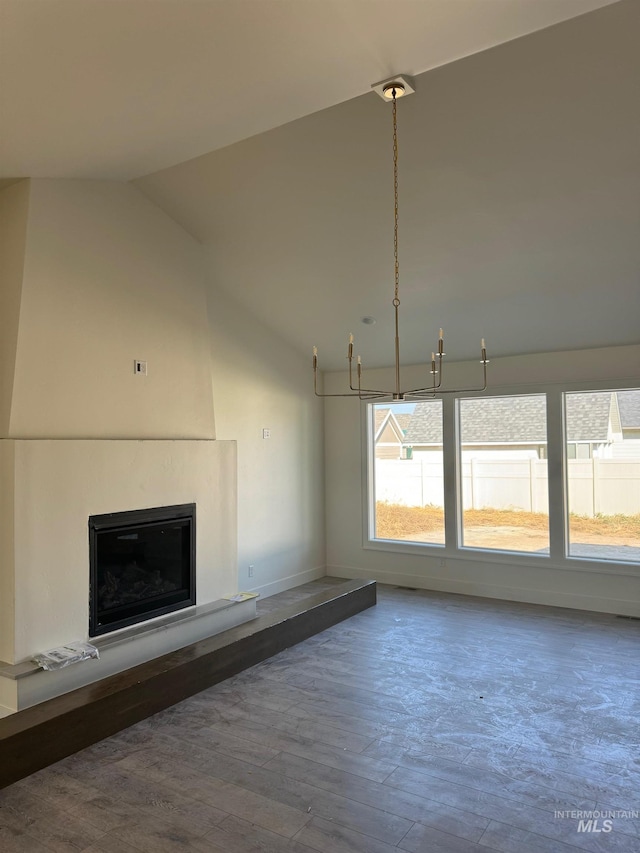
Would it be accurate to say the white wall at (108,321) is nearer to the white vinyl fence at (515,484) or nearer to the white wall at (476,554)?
the white wall at (476,554)

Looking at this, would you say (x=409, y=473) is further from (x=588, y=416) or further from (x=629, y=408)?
(x=629, y=408)

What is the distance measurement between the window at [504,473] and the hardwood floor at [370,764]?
1.61 metres

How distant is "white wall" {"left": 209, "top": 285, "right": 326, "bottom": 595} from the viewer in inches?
229

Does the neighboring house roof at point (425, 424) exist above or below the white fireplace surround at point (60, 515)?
above

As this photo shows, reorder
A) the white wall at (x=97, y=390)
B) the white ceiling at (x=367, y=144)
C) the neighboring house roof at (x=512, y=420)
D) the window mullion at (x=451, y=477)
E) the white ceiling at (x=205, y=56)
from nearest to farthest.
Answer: the white ceiling at (x=205, y=56), the white ceiling at (x=367, y=144), the white wall at (x=97, y=390), the neighboring house roof at (x=512, y=420), the window mullion at (x=451, y=477)

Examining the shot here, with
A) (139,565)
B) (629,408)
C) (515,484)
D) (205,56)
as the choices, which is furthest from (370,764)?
(629,408)

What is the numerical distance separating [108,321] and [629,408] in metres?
4.54

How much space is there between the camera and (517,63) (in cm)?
309

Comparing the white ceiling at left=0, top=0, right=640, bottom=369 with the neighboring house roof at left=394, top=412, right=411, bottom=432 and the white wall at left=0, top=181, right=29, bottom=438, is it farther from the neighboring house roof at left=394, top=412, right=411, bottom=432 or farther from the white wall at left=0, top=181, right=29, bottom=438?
the neighboring house roof at left=394, top=412, right=411, bottom=432

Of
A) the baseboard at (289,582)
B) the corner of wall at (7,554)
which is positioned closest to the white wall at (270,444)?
the baseboard at (289,582)

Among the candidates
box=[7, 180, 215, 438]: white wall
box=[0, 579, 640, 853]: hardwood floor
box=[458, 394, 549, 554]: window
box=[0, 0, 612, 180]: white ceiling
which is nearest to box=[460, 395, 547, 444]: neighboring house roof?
box=[458, 394, 549, 554]: window

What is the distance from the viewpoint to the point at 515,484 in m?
6.10

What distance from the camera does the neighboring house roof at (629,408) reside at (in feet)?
18.3

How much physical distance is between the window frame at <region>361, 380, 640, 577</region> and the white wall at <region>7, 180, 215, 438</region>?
8.90ft
